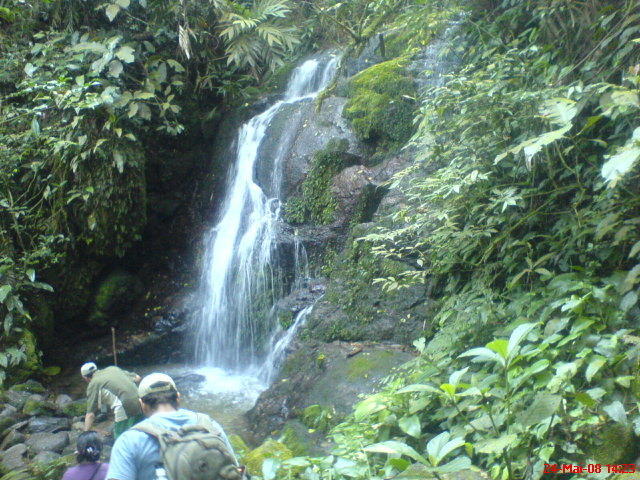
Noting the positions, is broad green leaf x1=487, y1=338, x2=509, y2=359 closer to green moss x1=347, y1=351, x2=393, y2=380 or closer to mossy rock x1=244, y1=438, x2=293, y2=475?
mossy rock x1=244, y1=438, x2=293, y2=475

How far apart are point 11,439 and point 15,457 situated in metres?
0.47

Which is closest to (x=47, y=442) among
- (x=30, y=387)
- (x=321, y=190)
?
(x=30, y=387)

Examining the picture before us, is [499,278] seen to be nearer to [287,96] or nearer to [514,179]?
[514,179]

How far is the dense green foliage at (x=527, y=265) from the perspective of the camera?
7.84 feet

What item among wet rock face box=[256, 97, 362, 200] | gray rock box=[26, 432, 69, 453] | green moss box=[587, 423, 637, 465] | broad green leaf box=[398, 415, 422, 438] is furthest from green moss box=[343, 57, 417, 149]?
gray rock box=[26, 432, 69, 453]

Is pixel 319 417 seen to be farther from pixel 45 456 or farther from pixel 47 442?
pixel 47 442

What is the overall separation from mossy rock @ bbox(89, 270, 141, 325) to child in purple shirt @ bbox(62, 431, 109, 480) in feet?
20.0

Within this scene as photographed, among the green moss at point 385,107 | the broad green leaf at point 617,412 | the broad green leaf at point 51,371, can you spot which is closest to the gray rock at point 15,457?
the broad green leaf at point 51,371

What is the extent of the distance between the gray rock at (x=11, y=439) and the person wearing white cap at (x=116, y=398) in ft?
5.80

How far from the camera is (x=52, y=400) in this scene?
712cm

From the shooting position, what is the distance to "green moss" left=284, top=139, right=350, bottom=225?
305 inches

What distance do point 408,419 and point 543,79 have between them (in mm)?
2840

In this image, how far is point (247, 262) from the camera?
27.0 ft

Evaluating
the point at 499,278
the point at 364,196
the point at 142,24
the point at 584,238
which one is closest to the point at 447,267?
the point at 499,278
